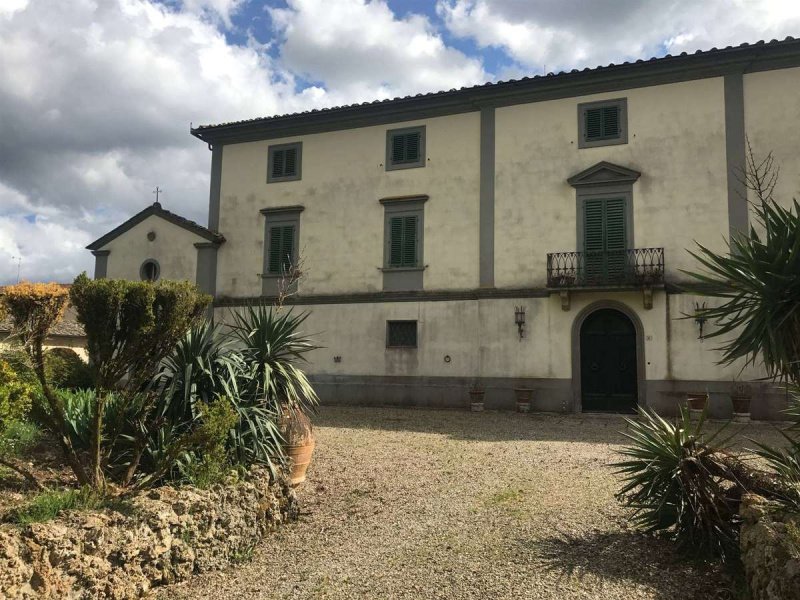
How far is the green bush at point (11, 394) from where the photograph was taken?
15.8ft

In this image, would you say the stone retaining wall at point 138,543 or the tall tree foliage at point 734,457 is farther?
the tall tree foliage at point 734,457

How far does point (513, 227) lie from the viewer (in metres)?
16.5

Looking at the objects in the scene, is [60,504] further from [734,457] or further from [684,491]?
[734,457]

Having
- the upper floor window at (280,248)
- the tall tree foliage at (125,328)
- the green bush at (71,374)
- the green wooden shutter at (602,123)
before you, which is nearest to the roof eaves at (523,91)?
the green wooden shutter at (602,123)

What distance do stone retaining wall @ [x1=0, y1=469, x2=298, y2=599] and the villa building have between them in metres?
10.9

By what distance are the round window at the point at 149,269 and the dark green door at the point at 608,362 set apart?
564 inches

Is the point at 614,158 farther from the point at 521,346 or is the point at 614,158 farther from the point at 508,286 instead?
the point at 521,346

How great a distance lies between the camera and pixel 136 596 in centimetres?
446

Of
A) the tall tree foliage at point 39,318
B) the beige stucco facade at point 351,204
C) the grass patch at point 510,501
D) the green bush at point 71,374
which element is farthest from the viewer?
the beige stucco facade at point 351,204

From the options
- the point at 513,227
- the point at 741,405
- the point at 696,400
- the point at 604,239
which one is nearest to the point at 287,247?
the point at 513,227

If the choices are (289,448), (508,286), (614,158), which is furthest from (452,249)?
(289,448)

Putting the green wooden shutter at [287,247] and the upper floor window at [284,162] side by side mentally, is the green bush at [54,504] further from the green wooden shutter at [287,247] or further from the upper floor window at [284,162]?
the upper floor window at [284,162]

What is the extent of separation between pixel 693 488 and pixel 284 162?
1718 cm

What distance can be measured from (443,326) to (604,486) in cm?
969
